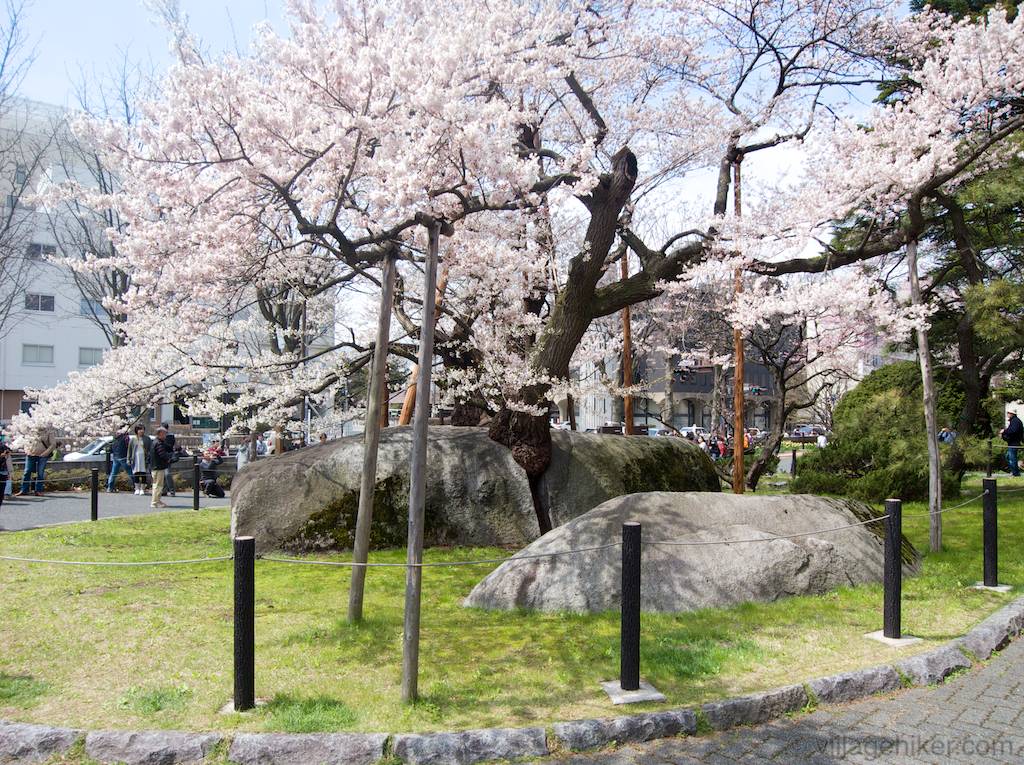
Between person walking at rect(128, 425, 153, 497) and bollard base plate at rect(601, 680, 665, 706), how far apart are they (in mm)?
17268

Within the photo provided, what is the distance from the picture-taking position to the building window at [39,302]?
129 ft

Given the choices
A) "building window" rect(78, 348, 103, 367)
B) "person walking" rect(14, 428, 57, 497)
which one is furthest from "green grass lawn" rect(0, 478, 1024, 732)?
"building window" rect(78, 348, 103, 367)

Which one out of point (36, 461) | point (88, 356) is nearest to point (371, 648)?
point (36, 461)

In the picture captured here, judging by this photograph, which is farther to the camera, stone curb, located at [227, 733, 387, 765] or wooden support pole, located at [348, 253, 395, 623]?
wooden support pole, located at [348, 253, 395, 623]

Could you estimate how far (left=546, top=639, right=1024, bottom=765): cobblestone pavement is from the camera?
3.98 meters

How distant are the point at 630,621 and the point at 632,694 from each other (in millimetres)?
446

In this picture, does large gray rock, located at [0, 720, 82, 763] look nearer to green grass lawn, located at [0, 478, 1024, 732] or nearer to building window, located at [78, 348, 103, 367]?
green grass lawn, located at [0, 478, 1024, 732]

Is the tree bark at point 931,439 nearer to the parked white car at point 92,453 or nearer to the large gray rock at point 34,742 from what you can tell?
the large gray rock at point 34,742

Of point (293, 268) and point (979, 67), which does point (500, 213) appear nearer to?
point (293, 268)

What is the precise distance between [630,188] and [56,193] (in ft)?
24.2

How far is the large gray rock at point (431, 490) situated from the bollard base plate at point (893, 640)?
16.3 ft

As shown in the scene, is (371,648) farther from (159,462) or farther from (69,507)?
(69,507)

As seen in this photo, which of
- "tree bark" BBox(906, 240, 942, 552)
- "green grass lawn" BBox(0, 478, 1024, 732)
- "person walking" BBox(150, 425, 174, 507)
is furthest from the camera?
"person walking" BBox(150, 425, 174, 507)

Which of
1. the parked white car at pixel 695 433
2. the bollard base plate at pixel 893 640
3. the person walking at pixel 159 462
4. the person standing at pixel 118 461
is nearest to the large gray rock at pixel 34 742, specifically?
the bollard base plate at pixel 893 640
